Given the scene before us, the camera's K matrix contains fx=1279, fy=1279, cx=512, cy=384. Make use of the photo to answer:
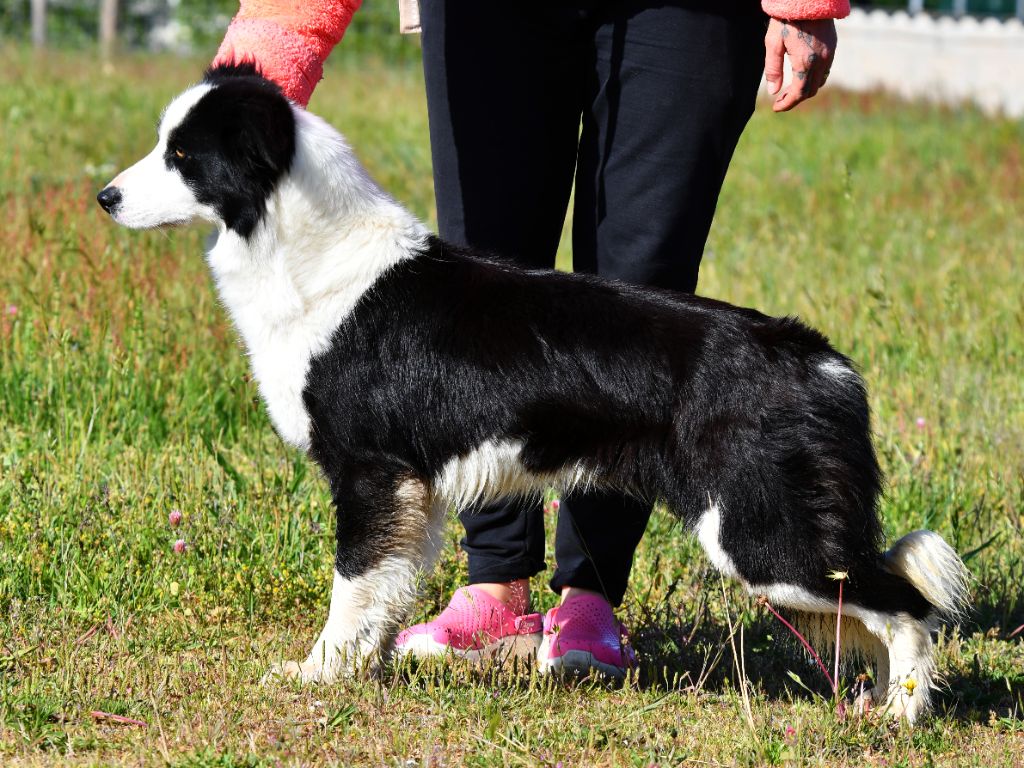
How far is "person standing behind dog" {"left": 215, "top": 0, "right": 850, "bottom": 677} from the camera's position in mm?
2977

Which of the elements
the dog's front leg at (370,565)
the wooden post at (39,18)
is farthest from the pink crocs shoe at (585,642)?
the wooden post at (39,18)

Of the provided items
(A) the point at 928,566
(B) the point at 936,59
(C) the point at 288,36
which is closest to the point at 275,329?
(C) the point at 288,36

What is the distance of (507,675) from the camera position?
10.5 feet

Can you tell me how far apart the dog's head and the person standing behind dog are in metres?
0.22

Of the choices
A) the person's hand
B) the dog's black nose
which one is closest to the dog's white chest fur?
the dog's black nose

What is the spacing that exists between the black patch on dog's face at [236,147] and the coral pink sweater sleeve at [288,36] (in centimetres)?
13

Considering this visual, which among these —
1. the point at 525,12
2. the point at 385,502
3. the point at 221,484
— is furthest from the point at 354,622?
the point at 525,12

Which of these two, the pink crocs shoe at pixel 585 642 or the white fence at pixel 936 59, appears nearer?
the pink crocs shoe at pixel 585 642

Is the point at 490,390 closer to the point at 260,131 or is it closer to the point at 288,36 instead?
the point at 260,131

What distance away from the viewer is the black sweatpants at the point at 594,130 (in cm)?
299

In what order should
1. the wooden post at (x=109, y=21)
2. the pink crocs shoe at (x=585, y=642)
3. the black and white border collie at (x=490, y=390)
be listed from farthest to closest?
the wooden post at (x=109, y=21) → the pink crocs shoe at (x=585, y=642) → the black and white border collie at (x=490, y=390)

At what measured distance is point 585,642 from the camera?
3.31 metres

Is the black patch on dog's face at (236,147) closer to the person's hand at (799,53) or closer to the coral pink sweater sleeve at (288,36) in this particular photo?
the coral pink sweater sleeve at (288,36)

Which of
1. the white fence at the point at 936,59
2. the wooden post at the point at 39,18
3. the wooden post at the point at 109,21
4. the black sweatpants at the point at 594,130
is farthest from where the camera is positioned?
the wooden post at the point at 39,18
